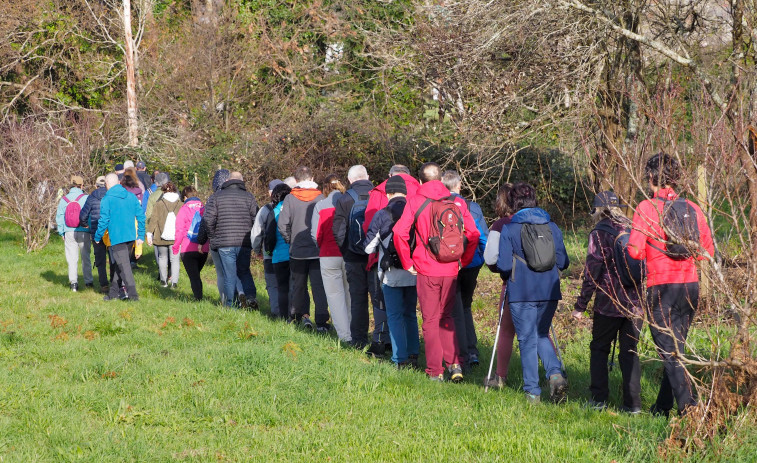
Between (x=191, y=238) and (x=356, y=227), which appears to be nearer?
(x=356, y=227)

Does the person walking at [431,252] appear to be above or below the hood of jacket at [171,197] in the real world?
below

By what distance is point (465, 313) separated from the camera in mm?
8945

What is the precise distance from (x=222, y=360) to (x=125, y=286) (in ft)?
16.5

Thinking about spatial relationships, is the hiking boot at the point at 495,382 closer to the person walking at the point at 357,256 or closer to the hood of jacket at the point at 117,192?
the person walking at the point at 357,256

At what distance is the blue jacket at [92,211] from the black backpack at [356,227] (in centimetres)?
509

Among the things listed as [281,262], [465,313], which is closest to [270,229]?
[281,262]

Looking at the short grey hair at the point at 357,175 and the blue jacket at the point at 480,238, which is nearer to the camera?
the blue jacket at the point at 480,238

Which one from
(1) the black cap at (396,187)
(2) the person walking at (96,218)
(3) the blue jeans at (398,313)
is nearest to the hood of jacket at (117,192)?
(2) the person walking at (96,218)

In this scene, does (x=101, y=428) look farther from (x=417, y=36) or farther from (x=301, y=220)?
(x=417, y=36)

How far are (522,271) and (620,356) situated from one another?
42.4 inches

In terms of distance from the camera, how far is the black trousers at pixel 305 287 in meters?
10.0

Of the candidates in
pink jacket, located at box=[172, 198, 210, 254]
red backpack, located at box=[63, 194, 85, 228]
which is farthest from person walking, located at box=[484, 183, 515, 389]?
red backpack, located at box=[63, 194, 85, 228]

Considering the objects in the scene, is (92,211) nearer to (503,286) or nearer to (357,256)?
(357,256)

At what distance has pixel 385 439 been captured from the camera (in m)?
5.79
